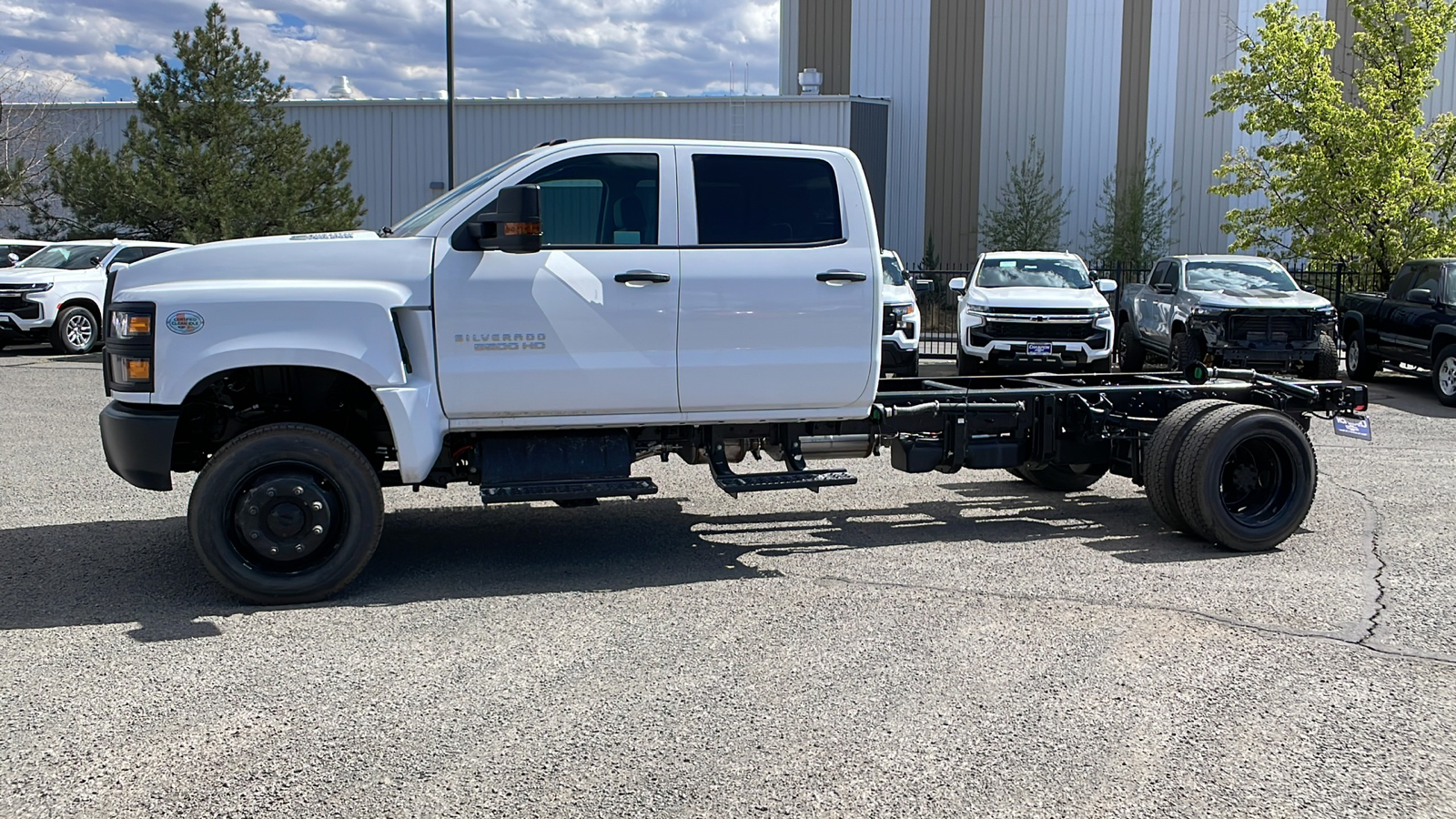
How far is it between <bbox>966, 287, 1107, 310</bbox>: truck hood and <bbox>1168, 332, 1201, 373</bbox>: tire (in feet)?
3.69

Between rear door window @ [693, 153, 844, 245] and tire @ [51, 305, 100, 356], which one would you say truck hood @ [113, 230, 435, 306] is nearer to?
rear door window @ [693, 153, 844, 245]

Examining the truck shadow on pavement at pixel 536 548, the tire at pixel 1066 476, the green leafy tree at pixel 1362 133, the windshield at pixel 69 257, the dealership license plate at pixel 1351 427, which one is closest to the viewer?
the truck shadow on pavement at pixel 536 548

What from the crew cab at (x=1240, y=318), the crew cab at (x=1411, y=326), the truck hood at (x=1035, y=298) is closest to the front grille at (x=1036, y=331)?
the truck hood at (x=1035, y=298)

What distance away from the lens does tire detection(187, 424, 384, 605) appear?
5859 millimetres

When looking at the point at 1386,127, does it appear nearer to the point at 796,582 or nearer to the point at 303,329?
the point at 796,582

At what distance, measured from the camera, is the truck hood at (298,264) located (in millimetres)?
5941

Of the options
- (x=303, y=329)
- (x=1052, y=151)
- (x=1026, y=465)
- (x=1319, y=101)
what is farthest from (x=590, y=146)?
(x=1052, y=151)

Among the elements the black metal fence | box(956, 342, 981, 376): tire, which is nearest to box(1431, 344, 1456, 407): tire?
box(956, 342, 981, 376): tire

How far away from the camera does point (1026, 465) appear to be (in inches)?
320

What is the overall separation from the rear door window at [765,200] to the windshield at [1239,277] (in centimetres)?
1129

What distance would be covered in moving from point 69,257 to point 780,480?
17.3 m

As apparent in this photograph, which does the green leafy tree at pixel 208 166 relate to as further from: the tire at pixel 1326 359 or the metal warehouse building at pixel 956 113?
the tire at pixel 1326 359

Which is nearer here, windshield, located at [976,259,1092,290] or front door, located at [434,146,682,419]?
front door, located at [434,146,682,419]

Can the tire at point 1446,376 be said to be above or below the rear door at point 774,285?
below
